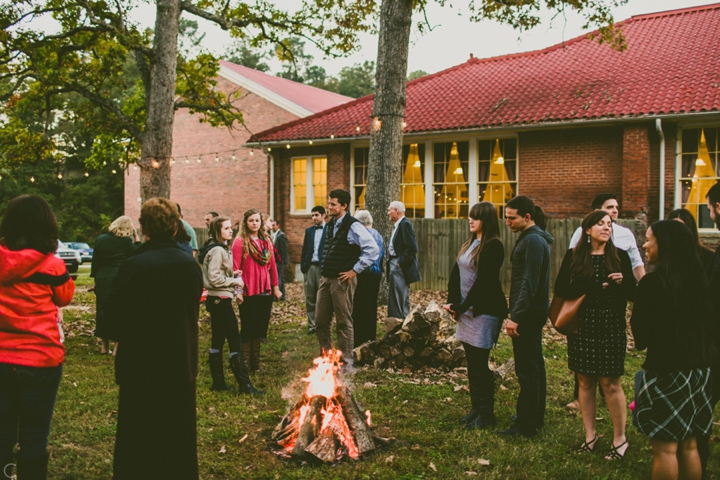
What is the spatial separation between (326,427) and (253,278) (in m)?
2.86

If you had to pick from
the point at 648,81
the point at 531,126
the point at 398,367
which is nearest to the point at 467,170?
the point at 531,126

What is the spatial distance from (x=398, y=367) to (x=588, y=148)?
411 inches

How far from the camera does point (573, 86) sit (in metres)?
16.7

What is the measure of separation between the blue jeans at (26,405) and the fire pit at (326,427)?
1896 millimetres

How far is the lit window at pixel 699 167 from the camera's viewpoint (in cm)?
1461

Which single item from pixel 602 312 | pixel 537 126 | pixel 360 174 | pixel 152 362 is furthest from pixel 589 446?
pixel 360 174

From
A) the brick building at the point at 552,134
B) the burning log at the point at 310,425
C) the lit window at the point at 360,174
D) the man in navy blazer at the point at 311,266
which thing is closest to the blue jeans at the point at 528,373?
the burning log at the point at 310,425

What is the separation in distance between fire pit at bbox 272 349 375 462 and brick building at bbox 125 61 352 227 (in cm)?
1895

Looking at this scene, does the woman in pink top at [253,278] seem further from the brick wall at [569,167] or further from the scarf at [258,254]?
the brick wall at [569,167]

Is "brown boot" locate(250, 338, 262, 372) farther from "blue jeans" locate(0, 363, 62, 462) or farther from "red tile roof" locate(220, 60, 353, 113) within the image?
"red tile roof" locate(220, 60, 353, 113)

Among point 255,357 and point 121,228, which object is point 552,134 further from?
point 121,228

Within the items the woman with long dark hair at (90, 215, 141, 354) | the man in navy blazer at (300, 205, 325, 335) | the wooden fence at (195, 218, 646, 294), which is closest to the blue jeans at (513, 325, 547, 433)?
the man in navy blazer at (300, 205, 325, 335)

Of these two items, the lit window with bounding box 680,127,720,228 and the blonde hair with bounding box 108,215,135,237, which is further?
the lit window with bounding box 680,127,720,228

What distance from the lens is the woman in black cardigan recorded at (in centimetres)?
530
